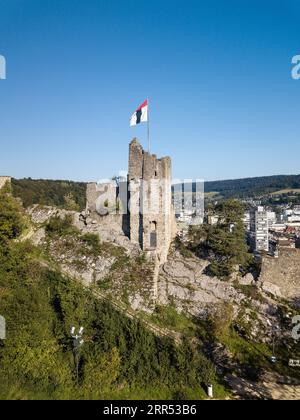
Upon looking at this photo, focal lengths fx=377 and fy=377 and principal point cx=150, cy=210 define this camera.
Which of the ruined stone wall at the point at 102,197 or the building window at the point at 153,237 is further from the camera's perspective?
the ruined stone wall at the point at 102,197

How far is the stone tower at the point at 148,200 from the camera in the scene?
25125 millimetres

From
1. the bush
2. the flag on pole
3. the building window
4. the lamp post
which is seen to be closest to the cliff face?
the building window

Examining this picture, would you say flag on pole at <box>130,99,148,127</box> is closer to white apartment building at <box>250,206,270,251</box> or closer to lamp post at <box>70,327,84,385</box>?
lamp post at <box>70,327,84,385</box>

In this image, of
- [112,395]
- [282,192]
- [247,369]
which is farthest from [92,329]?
[282,192]

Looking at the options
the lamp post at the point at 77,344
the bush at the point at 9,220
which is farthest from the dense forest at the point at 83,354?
the bush at the point at 9,220

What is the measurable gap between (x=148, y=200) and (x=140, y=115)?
562 cm

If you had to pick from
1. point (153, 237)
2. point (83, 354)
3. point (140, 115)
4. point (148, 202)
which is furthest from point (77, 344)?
point (140, 115)

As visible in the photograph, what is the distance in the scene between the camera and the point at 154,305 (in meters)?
21.4

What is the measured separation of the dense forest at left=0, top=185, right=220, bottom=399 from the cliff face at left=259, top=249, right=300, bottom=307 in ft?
27.2

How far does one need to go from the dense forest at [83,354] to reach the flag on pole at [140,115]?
11.4m

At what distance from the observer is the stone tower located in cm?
2512

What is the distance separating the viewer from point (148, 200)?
2525 centimetres

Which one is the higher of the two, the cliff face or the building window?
the building window

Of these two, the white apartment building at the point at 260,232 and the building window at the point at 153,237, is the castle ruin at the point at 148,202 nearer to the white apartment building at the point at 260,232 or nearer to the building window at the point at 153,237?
the building window at the point at 153,237
